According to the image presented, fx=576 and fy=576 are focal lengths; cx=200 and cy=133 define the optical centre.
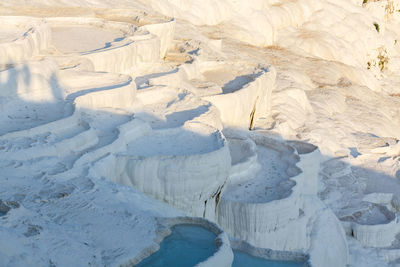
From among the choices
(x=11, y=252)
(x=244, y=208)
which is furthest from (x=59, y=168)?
(x=244, y=208)

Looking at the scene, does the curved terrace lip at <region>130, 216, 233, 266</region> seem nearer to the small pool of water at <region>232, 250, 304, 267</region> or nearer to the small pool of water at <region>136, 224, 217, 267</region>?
the small pool of water at <region>136, 224, 217, 267</region>

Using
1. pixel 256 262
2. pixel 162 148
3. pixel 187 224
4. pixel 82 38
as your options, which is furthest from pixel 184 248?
pixel 82 38

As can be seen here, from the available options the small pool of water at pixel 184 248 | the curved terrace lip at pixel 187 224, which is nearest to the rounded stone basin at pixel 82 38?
the curved terrace lip at pixel 187 224

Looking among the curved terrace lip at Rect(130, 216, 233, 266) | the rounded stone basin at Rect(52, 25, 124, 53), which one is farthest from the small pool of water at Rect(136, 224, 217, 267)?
the rounded stone basin at Rect(52, 25, 124, 53)

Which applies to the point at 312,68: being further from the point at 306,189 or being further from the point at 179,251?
the point at 179,251

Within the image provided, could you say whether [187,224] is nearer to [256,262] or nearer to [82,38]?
[256,262]
